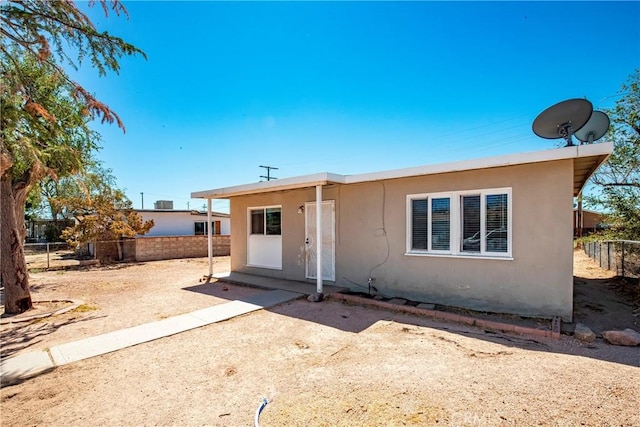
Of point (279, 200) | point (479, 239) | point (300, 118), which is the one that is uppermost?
point (300, 118)

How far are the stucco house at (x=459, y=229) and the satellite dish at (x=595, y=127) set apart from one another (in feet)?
2.28

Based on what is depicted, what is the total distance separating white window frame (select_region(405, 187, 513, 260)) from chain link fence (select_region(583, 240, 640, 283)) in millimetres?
3913

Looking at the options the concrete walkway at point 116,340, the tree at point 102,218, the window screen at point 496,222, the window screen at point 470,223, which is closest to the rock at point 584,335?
the window screen at point 496,222

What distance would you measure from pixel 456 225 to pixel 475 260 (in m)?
0.73

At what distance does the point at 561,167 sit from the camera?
5043 mm

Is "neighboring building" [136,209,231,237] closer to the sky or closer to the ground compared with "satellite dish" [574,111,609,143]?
closer to the ground

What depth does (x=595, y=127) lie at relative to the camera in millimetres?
6012

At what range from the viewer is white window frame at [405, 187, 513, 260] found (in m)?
5.52

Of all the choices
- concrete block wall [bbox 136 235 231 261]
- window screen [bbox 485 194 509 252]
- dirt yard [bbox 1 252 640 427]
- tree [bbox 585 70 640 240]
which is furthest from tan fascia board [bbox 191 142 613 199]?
concrete block wall [bbox 136 235 231 261]

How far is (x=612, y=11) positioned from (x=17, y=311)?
557 inches

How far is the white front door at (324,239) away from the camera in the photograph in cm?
804

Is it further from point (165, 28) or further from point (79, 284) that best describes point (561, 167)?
point (79, 284)

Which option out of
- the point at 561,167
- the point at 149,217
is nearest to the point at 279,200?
the point at 561,167

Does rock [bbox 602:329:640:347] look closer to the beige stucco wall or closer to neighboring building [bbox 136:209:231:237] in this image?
the beige stucco wall
